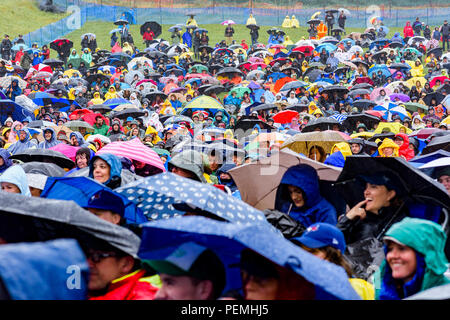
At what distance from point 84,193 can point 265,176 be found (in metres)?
1.84

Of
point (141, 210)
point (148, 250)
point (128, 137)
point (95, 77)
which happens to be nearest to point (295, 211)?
point (141, 210)

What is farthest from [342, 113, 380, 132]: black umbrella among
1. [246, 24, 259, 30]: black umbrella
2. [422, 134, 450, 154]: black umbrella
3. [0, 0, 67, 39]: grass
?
[0, 0, 67, 39]: grass

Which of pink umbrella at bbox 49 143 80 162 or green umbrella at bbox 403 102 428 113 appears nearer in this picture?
pink umbrella at bbox 49 143 80 162

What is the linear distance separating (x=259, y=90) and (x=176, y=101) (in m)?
2.45

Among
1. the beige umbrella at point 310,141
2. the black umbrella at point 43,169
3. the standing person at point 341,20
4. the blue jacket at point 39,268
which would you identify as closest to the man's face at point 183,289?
the blue jacket at point 39,268

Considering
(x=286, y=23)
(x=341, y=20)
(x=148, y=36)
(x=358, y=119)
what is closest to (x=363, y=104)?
(x=358, y=119)

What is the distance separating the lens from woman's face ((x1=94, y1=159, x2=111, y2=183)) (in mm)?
5586

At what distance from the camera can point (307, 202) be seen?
485 cm

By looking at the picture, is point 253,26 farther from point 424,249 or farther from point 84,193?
point 424,249

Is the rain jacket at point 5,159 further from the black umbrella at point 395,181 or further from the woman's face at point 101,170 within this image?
the black umbrella at point 395,181

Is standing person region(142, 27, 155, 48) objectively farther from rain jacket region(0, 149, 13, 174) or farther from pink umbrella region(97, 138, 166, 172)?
pink umbrella region(97, 138, 166, 172)

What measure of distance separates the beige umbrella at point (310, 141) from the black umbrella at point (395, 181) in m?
3.81

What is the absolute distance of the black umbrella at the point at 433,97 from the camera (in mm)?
18062

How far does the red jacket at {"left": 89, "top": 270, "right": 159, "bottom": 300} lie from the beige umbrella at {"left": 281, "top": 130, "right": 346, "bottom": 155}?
5.57 metres
